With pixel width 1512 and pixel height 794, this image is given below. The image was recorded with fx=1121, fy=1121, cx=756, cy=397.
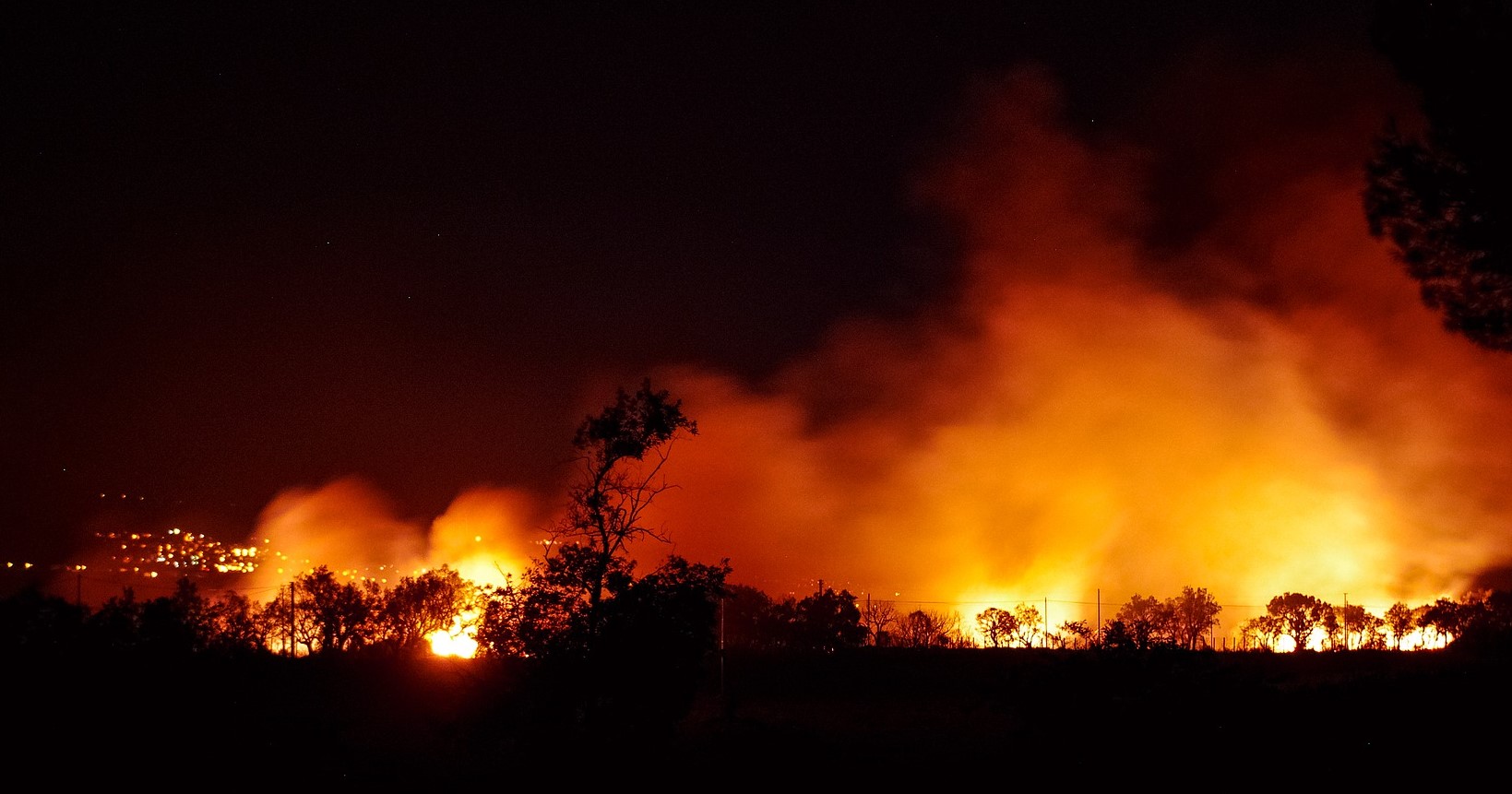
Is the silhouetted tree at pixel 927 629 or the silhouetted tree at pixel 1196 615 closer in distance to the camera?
the silhouetted tree at pixel 927 629

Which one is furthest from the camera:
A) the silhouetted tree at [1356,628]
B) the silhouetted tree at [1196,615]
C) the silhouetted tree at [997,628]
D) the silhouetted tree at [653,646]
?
the silhouetted tree at [1356,628]

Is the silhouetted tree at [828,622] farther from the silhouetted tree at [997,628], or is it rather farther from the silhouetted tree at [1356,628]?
the silhouetted tree at [1356,628]

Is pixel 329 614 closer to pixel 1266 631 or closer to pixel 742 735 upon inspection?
pixel 742 735

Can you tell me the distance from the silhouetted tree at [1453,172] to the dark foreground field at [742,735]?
5.54 metres

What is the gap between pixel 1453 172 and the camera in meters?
16.3

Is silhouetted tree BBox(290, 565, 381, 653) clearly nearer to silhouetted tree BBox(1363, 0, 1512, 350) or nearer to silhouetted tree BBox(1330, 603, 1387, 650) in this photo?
silhouetted tree BBox(1363, 0, 1512, 350)

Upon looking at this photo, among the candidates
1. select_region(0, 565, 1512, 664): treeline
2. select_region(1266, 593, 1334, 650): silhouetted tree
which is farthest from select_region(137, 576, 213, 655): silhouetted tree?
select_region(1266, 593, 1334, 650): silhouetted tree

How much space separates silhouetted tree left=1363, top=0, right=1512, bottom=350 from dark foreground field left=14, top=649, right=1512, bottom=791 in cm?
554

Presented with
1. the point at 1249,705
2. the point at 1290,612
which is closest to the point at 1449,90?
the point at 1249,705

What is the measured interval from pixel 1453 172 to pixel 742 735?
42.7ft

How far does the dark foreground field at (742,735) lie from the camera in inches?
431

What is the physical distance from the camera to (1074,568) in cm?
3991

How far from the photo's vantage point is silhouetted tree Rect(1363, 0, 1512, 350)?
51.0ft

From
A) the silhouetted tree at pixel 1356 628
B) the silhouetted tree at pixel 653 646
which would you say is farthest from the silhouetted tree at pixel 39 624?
the silhouetted tree at pixel 1356 628
